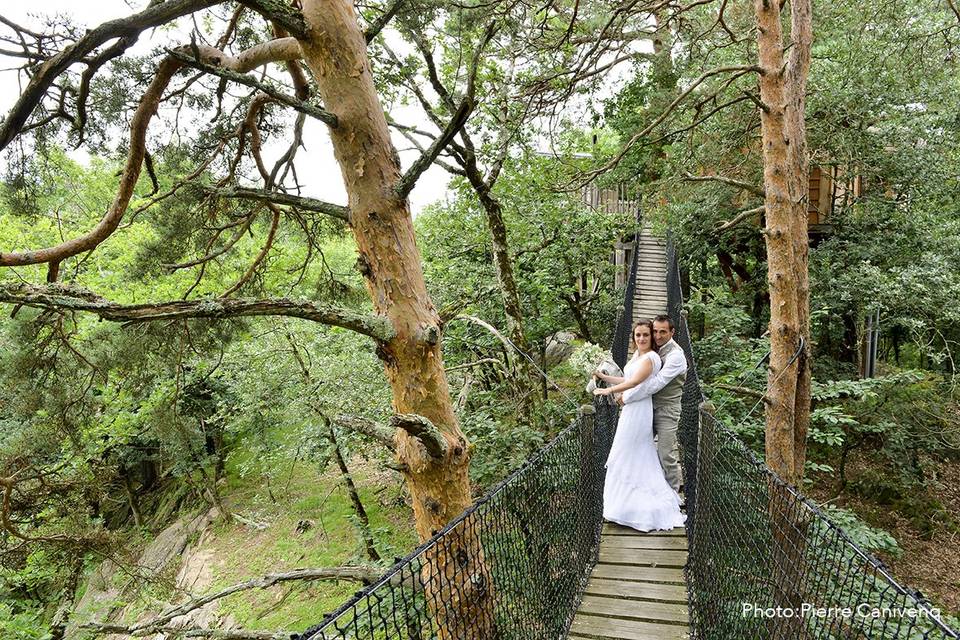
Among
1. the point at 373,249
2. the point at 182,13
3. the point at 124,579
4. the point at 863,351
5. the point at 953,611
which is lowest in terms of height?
the point at 124,579

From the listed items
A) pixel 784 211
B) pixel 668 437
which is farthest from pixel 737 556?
pixel 784 211

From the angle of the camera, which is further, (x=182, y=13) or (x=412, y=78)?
(x=412, y=78)

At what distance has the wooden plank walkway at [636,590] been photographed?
235 cm

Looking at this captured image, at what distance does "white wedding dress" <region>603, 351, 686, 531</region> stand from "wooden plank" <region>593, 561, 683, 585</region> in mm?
318

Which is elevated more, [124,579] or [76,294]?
[76,294]

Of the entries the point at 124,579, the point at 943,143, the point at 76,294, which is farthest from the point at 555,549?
the point at 124,579

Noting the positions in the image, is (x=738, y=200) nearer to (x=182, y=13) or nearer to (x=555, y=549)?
(x=555, y=549)

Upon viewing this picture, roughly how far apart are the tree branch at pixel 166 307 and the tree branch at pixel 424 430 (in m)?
0.43

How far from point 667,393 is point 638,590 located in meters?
1.12

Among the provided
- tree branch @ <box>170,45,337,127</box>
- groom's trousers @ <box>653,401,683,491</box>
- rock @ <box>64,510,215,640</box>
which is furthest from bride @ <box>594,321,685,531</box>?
rock @ <box>64,510,215,640</box>

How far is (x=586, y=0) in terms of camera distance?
5402mm

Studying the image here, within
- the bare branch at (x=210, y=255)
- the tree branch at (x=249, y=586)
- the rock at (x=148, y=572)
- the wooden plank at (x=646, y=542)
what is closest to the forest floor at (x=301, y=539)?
the rock at (x=148, y=572)

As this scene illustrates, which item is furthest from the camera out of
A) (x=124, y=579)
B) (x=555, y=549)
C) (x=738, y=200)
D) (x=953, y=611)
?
(x=124, y=579)

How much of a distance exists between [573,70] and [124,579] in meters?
8.88
